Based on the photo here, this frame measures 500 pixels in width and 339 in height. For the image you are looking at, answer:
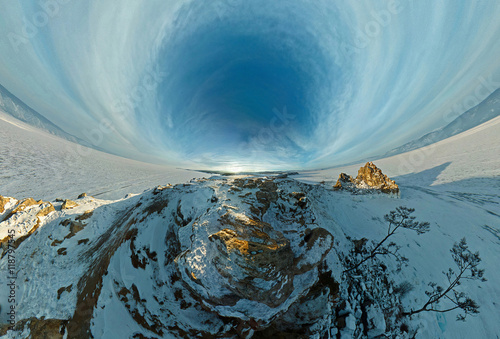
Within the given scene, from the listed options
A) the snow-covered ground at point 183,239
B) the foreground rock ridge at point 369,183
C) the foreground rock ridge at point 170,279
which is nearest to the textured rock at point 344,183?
the foreground rock ridge at point 369,183

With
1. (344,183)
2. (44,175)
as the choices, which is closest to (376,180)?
(344,183)

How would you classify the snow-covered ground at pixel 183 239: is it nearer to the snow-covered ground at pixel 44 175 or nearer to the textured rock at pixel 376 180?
the textured rock at pixel 376 180

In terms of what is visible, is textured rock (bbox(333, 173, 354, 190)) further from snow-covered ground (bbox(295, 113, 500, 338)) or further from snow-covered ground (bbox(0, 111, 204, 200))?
snow-covered ground (bbox(0, 111, 204, 200))

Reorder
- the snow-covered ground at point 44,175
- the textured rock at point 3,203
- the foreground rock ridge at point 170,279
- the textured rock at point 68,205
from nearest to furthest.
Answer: the foreground rock ridge at point 170,279 < the textured rock at point 3,203 < the textured rock at point 68,205 < the snow-covered ground at point 44,175

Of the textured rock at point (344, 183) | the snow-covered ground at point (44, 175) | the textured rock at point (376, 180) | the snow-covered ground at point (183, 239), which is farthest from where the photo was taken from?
the textured rock at point (344, 183)

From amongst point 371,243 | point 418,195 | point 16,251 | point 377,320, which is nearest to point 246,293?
point 377,320

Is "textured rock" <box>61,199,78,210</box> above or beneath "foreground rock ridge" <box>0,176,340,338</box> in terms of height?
above

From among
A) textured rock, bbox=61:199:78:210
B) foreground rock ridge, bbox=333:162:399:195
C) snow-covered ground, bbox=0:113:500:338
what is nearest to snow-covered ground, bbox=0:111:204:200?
snow-covered ground, bbox=0:113:500:338
